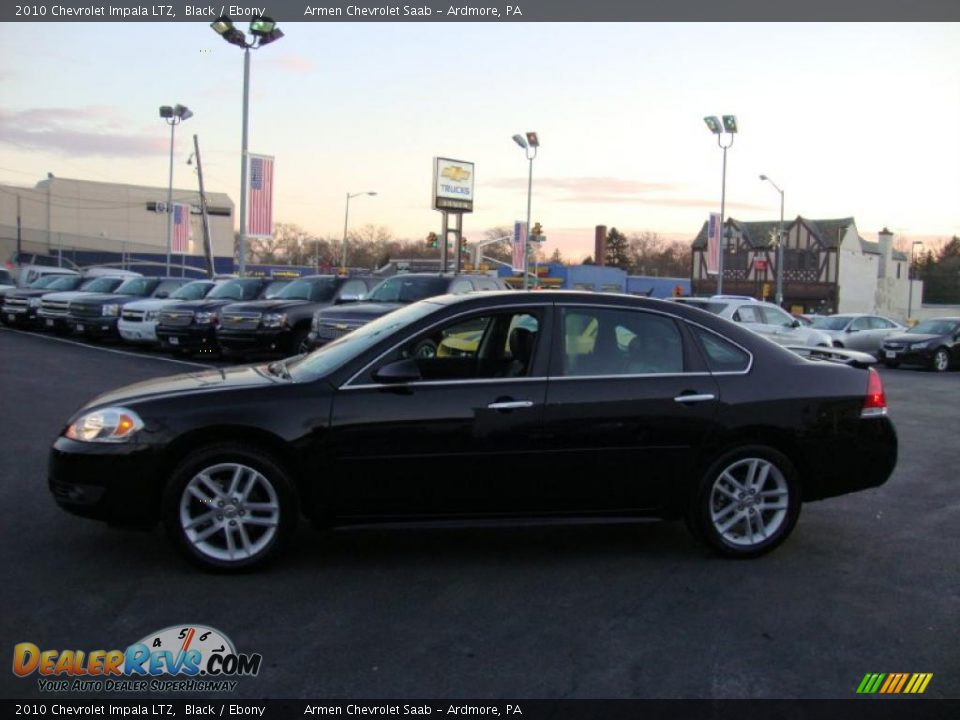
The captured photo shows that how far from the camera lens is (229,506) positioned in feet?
16.2

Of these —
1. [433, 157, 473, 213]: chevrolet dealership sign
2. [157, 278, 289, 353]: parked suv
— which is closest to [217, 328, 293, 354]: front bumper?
[157, 278, 289, 353]: parked suv

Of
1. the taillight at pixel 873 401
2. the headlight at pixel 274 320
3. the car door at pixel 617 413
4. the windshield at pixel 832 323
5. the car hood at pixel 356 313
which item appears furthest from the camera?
the windshield at pixel 832 323

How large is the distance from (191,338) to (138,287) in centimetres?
662

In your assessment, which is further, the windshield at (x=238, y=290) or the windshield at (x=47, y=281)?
the windshield at (x=47, y=281)

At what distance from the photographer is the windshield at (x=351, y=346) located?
17.2ft

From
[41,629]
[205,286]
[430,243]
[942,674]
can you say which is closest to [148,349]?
[205,286]

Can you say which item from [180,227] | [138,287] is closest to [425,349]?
[138,287]

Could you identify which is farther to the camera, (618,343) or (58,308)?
(58,308)

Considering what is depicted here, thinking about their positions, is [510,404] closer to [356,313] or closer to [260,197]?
[356,313]

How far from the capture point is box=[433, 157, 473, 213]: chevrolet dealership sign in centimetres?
3638

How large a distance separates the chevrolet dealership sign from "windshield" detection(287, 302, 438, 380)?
102 ft

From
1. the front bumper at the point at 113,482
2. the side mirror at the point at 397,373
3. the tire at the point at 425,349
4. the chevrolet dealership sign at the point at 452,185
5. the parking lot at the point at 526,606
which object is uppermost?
the chevrolet dealership sign at the point at 452,185

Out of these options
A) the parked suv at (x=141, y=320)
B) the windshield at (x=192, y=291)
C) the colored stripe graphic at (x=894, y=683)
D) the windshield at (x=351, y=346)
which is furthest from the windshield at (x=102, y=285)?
the colored stripe graphic at (x=894, y=683)

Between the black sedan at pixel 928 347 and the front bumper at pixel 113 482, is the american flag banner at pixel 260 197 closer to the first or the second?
the black sedan at pixel 928 347
